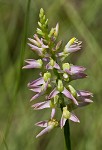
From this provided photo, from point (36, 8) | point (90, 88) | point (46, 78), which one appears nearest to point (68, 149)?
point (46, 78)

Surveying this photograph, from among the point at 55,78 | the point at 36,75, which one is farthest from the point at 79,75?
the point at 36,75

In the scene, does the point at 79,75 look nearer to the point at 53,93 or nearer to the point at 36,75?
the point at 53,93

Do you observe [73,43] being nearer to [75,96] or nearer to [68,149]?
[75,96]

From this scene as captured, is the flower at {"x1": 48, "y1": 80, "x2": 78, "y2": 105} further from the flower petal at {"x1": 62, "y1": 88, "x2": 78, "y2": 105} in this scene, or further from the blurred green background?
the blurred green background

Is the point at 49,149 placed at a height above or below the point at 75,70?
below

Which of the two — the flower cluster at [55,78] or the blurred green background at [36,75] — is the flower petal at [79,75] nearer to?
the flower cluster at [55,78]

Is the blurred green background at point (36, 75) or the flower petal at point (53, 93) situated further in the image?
the blurred green background at point (36, 75)

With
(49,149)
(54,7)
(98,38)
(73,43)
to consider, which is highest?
(54,7)

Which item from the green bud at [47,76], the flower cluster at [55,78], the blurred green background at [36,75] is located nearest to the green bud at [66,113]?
the flower cluster at [55,78]

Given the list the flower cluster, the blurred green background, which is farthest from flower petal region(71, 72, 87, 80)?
the blurred green background
